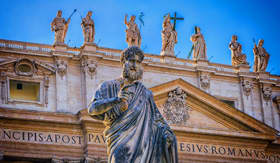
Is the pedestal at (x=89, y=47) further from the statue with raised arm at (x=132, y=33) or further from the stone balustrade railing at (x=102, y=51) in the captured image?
the statue with raised arm at (x=132, y=33)

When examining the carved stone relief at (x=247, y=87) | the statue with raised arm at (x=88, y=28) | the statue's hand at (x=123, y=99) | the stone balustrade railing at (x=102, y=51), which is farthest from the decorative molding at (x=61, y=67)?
the statue's hand at (x=123, y=99)

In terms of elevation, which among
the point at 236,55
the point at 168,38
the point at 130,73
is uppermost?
the point at 168,38

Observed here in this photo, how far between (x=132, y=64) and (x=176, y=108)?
22821 mm

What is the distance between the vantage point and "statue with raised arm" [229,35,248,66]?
32.3 meters

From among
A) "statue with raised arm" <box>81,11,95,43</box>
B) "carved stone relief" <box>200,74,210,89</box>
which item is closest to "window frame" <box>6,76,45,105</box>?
"statue with raised arm" <box>81,11,95,43</box>

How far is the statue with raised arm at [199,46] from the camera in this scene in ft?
103

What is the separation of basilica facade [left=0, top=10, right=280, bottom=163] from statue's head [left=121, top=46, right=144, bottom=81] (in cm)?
1979

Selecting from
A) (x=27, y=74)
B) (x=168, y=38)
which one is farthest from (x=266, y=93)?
(x=27, y=74)

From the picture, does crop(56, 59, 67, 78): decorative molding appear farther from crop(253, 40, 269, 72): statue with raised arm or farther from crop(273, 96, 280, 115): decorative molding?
crop(273, 96, 280, 115): decorative molding

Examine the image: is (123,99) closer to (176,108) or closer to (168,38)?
(176,108)

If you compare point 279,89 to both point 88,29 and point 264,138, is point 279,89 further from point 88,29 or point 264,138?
point 88,29

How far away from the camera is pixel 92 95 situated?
2805 cm

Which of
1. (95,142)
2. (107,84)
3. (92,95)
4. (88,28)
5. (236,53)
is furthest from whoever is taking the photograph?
(236,53)

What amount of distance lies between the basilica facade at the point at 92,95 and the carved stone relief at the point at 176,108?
0.04 m
